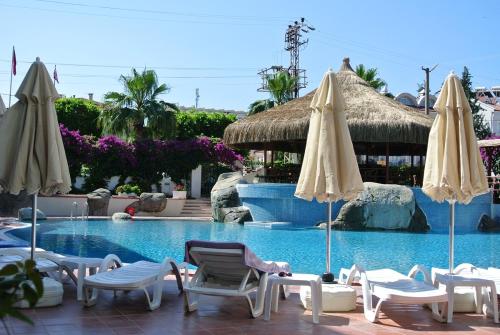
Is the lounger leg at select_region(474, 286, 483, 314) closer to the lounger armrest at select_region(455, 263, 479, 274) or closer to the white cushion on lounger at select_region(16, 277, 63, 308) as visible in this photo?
the lounger armrest at select_region(455, 263, 479, 274)

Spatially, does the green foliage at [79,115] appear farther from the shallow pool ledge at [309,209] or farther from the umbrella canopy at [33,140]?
the umbrella canopy at [33,140]

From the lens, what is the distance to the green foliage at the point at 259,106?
34.2 meters

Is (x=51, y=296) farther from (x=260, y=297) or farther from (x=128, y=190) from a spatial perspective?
(x=128, y=190)

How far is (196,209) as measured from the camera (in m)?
23.1

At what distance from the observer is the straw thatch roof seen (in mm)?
17906

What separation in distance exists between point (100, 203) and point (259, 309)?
55.6 ft

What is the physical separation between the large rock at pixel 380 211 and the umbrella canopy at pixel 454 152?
405 inches

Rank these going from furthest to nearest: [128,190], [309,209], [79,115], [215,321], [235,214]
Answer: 1. [79,115]
2. [128,190]
3. [235,214]
4. [309,209]
5. [215,321]

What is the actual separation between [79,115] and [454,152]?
26747mm

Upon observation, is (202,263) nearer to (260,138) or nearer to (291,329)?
(291,329)

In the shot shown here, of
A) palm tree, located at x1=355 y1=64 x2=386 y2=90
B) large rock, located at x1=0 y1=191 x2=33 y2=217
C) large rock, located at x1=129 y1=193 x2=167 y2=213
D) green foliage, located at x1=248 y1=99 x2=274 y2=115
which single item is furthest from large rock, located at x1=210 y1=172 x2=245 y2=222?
palm tree, located at x1=355 y1=64 x2=386 y2=90

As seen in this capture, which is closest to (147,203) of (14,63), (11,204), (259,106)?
(11,204)

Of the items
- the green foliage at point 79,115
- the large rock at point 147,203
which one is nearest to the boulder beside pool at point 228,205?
the large rock at point 147,203

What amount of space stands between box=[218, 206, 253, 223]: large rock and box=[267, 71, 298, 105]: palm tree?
660 inches
